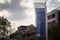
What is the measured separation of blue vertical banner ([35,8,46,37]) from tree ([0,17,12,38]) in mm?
787

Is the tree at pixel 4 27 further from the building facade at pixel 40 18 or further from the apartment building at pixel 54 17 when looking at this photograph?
the apartment building at pixel 54 17

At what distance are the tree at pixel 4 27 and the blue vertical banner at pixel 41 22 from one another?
79cm

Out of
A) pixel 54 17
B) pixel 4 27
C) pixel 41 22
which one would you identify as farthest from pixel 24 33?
pixel 54 17

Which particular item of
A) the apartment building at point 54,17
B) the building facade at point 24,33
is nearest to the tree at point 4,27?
the building facade at point 24,33

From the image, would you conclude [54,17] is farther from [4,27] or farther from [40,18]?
[4,27]

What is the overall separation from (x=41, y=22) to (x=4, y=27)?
947 mm

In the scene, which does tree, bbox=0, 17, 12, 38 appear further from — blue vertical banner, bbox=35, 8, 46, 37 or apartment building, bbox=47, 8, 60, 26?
apartment building, bbox=47, 8, 60, 26

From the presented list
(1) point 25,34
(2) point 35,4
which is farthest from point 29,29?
(2) point 35,4

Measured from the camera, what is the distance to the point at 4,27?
412cm

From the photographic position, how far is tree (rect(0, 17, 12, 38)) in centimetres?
409

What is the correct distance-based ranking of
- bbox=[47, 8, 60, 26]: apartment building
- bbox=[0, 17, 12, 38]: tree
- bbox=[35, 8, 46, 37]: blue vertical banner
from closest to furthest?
1. bbox=[35, 8, 46, 37]: blue vertical banner
2. bbox=[0, 17, 12, 38]: tree
3. bbox=[47, 8, 60, 26]: apartment building

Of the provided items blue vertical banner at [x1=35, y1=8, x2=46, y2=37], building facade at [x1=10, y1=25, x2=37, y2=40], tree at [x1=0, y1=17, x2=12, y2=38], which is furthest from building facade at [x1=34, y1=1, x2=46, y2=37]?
tree at [x1=0, y1=17, x2=12, y2=38]

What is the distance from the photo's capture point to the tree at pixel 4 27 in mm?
4090

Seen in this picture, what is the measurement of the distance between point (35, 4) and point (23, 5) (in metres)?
0.42
